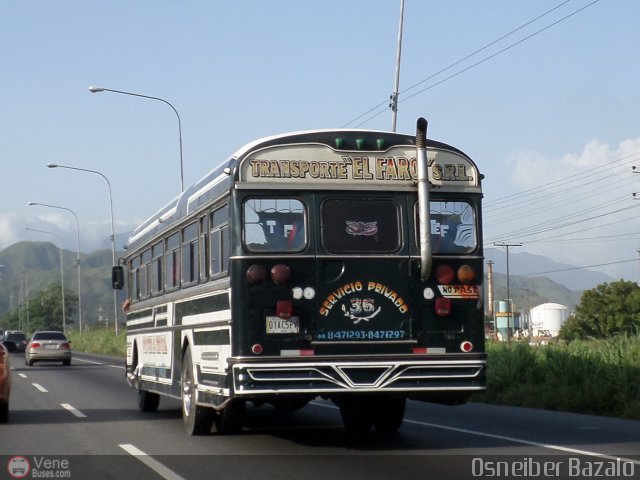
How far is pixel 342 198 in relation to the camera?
12.8m

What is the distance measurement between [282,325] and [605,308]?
105 m

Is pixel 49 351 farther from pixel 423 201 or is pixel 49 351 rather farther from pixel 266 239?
pixel 423 201

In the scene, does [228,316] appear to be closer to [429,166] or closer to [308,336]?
[308,336]

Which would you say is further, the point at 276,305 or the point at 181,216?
the point at 181,216

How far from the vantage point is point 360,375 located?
1245cm

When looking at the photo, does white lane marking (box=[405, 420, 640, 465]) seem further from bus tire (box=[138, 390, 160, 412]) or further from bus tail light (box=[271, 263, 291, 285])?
bus tire (box=[138, 390, 160, 412])

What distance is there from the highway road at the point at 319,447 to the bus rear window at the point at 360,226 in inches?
84.9

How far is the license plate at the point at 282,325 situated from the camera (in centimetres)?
1238

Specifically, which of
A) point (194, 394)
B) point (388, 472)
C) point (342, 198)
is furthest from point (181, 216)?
point (388, 472)

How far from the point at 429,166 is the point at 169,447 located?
13.9ft

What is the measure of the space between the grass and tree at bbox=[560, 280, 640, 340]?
89.9 meters

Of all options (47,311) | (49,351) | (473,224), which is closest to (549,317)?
(47,311)

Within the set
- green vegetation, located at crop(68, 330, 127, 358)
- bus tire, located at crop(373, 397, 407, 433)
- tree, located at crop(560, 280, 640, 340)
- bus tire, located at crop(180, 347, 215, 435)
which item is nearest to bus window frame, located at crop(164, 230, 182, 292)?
bus tire, located at crop(180, 347, 215, 435)

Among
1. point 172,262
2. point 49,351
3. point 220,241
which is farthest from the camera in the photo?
point 49,351
